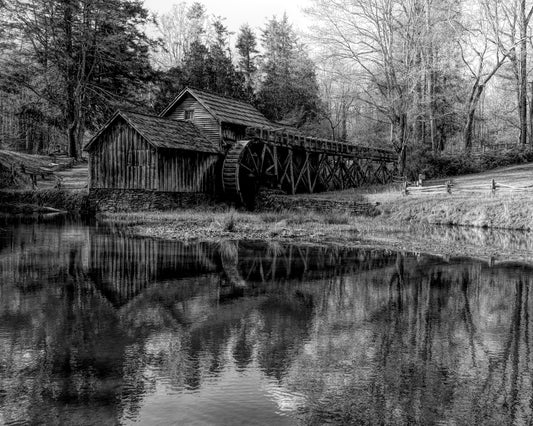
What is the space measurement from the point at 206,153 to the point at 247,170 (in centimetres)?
267

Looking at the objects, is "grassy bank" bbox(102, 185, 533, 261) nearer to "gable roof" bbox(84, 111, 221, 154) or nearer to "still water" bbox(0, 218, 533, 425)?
"gable roof" bbox(84, 111, 221, 154)

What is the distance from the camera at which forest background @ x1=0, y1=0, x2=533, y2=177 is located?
113 ft

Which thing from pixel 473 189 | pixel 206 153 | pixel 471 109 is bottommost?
pixel 473 189

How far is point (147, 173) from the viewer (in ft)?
99.6

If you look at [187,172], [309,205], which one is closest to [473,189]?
[309,205]

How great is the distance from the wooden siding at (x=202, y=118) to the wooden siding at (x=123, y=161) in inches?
194

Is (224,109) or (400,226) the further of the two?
(224,109)

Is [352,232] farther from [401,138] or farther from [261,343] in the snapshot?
[401,138]

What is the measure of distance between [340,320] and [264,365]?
229cm

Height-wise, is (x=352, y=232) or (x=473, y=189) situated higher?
(x=473, y=189)

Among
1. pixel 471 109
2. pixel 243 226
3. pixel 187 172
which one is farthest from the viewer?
pixel 471 109

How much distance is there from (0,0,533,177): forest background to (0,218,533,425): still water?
24.5m

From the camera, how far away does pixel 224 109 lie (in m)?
35.5

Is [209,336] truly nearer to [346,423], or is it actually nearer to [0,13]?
[346,423]
